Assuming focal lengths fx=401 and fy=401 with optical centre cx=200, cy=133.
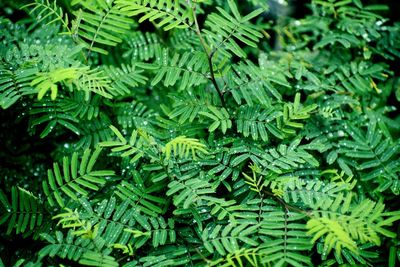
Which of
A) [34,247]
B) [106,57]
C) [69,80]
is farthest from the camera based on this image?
[106,57]

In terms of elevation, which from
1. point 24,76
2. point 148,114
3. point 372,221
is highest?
point 24,76

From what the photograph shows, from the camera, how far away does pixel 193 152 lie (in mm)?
1290

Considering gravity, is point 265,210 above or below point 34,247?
above

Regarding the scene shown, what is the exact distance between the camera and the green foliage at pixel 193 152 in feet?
4.38

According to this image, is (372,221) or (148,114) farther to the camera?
(148,114)

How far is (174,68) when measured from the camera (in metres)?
1.66

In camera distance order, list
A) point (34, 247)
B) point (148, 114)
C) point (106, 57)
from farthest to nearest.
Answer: point (106, 57), point (148, 114), point (34, 247)

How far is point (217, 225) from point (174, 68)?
2.21ft

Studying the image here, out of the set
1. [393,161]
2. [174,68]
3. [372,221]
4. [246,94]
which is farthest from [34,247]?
[393,161]

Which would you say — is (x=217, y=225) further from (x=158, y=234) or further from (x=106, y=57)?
(x=106, y=57)

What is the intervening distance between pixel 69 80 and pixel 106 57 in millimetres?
900

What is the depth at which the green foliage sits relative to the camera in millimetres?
1335

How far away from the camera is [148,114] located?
6.00 ft

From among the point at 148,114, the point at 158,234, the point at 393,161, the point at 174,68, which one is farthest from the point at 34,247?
the point at 393,161
